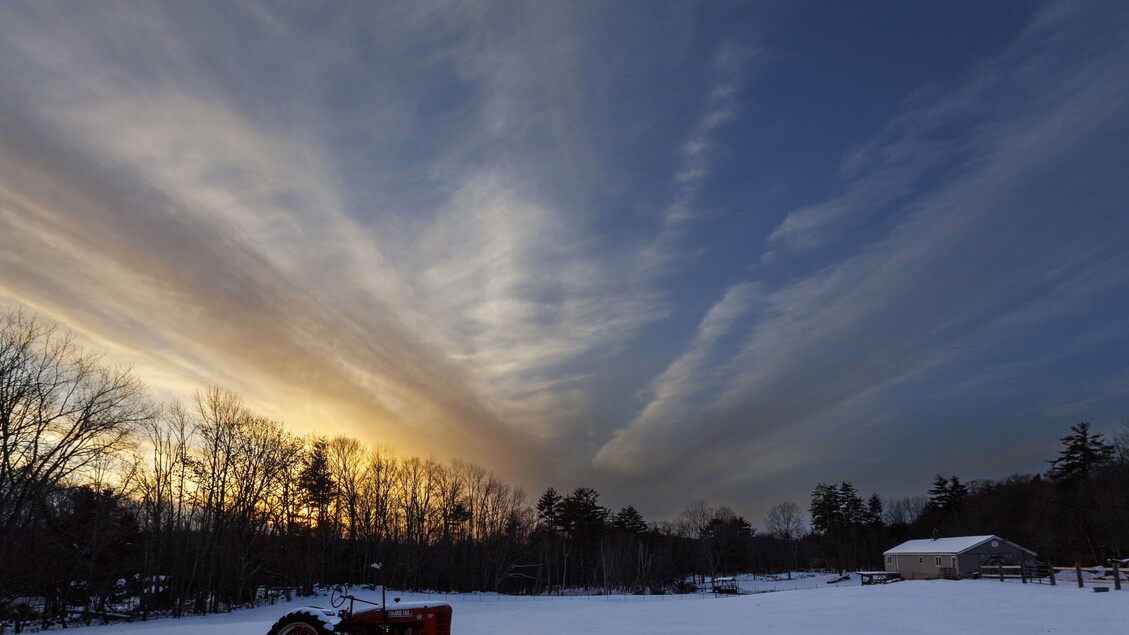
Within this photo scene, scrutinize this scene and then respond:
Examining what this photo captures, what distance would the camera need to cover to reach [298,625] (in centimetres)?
1288

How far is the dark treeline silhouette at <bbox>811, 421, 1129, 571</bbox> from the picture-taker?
64125 mm

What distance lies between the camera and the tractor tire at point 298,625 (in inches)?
498

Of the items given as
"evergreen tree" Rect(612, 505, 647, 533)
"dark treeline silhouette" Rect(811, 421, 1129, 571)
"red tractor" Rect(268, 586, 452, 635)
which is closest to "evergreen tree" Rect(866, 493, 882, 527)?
"dark treeline silhouette" Rect(811, 421, 1129, 571)

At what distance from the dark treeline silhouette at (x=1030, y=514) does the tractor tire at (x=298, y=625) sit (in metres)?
72.6

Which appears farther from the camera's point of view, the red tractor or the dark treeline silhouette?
the dark treeline silhouette

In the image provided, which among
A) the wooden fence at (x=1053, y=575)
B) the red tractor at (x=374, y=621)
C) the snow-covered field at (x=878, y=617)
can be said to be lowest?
the wooden fence at (x=1053, y=575)

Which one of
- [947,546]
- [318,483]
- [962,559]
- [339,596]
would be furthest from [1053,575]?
[318,483]

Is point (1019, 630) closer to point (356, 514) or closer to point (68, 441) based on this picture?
point (68, 441)

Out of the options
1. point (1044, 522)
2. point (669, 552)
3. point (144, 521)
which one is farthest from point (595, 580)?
point (144, 521)

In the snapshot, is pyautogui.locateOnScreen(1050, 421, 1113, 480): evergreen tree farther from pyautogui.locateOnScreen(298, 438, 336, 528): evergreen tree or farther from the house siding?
pyautogui.locateOnScreen(298, 438, 336, 528): evergreen tree

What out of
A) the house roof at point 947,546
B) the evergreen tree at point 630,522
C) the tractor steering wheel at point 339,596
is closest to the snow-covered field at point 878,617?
the tractor steering wheel at point 339,596

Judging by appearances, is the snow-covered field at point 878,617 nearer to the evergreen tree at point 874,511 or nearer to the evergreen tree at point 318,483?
the evergreen tree at point 318,483

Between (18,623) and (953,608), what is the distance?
4275 cm

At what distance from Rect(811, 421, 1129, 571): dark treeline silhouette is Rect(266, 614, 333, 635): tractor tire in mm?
72631
